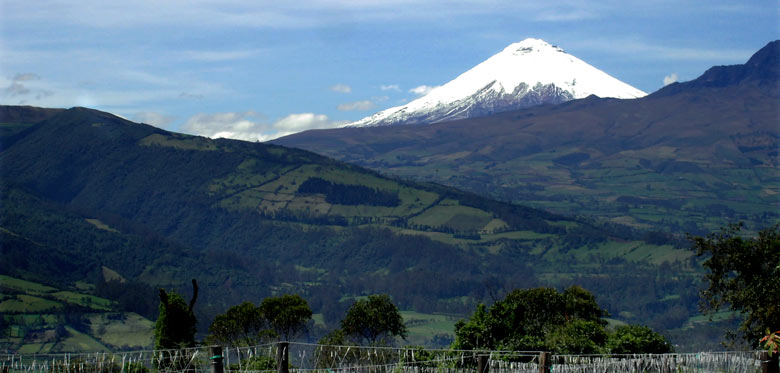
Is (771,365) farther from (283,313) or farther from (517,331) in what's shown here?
(283,313)

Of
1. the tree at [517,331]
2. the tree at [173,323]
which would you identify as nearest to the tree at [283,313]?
the tree at [517,331]

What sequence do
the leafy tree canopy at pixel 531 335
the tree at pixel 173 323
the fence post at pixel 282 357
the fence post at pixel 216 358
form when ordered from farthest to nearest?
the leafy tree canopy at pixel 531 335 → the tree at pixel 173 323 → the fence post at pixel 282 357 → the fence post at pixel 216 358

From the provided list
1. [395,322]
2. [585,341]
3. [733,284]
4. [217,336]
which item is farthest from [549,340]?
[217,336]

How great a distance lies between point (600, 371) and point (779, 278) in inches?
640

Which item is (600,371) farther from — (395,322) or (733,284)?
(395,322)

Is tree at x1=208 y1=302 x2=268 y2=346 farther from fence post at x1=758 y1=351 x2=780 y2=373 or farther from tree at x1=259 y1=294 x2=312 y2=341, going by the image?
fence post at x1=758 y1=351 x2=780 y2=373

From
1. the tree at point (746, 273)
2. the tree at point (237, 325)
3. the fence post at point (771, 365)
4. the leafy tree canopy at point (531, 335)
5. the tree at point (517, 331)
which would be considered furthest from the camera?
the tree at point (237, 325)

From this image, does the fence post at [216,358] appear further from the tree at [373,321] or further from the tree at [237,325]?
the tree at [373,321]

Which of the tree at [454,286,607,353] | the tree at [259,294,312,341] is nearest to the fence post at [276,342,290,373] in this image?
the tree at [454,286,607,353]

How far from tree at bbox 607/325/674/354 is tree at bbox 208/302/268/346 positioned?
3159cm

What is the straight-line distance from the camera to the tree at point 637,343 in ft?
165

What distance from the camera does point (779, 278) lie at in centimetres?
4316

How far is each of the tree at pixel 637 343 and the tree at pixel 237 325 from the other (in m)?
31.6

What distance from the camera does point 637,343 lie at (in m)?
50.3
